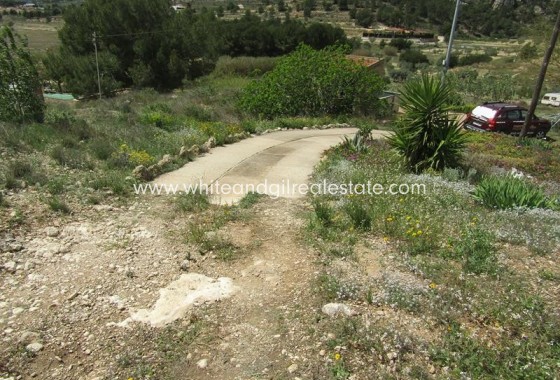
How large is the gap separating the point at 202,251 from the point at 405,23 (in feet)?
343

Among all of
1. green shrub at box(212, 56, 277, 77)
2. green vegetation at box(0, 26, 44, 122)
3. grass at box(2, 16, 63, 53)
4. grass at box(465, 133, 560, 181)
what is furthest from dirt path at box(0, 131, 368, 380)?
grass at box(2, 16, 63, 53)

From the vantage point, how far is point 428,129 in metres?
9.94

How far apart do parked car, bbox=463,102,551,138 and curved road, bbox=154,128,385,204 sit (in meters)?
8.74

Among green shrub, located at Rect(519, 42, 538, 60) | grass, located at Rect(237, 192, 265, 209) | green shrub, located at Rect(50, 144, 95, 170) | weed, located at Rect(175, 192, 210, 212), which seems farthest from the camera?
green shrub, located at Rect(519, 42, 538, 60)

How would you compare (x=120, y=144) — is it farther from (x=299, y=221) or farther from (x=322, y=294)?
(x=322, y=294)

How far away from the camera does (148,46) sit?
34.5 metres

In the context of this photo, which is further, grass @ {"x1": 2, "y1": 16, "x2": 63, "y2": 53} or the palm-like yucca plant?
grass @ {"x1": 2, "y1": 16, "x2": 63, "y2": 53}

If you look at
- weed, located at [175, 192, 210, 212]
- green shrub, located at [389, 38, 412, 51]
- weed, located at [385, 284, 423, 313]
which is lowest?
green shrub, located at [389, 38, 412, 51]

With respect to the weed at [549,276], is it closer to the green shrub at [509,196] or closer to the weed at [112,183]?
the green shrub at [509,196]

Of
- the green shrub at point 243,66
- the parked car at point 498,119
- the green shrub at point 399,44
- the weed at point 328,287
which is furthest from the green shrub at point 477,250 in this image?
the green shrub at point 399,44

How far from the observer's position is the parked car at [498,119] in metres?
18.6

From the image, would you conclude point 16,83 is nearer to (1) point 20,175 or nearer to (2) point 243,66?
(1) point 20,175

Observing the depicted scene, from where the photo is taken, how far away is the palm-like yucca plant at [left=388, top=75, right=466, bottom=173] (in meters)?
9.78

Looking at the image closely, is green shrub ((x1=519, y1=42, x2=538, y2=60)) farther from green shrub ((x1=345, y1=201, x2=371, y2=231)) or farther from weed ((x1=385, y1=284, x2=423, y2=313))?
weed ((x1=385, y1=284, x2=423, y2=313))
